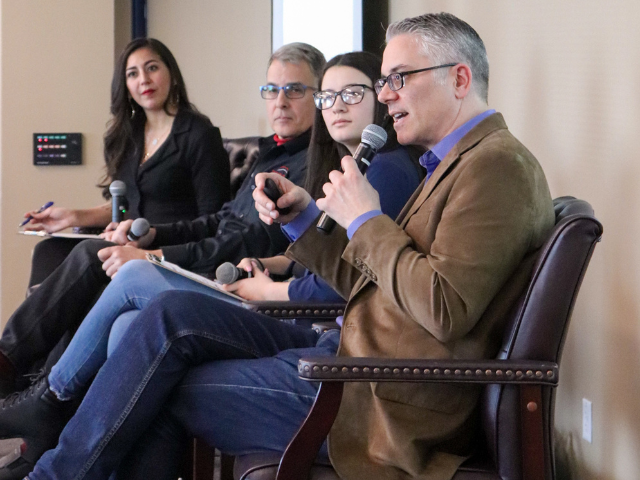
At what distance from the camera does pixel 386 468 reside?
1264 millimetres

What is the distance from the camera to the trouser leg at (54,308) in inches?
92.0

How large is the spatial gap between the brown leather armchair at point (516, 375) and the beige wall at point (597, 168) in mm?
370

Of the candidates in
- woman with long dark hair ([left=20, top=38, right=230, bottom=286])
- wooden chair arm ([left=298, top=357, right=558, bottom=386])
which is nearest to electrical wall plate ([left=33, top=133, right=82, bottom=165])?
woman with long dark hair ([left=20, top=38, right=230, bottom=286])

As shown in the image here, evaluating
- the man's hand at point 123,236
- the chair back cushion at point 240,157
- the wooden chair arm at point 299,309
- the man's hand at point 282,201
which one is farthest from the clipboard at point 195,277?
the chair back cushion at point 240,157

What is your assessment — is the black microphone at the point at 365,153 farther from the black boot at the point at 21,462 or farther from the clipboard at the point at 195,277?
the black boot at the point at 21,462

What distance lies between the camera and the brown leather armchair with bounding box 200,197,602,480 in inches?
46.6

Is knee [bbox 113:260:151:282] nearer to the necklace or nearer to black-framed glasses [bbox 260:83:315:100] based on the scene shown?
black-framed glasses [bbox 260:83:315:100]

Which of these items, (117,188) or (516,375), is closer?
(516,375)

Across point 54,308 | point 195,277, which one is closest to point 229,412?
point 195,277

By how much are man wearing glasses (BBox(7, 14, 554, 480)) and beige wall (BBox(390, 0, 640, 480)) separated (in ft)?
1.00

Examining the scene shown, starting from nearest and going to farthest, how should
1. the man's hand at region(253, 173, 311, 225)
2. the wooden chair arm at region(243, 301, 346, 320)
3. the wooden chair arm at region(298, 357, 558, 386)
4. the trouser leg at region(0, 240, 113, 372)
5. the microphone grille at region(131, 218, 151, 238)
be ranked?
the wooden chair arm at region(298, 357, 558, 386) < the man's hand at region(253, 173, 311, 225) < the wooden chair arm at region(243, 301, 346, 320) < the trouser leg at region(0, 240, 113, 372) < the microphone grille at region(131, 218, 151, 238)

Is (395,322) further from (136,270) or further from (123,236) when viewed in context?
(123,236)

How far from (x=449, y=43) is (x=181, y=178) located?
1861 mm

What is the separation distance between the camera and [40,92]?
4.07m
